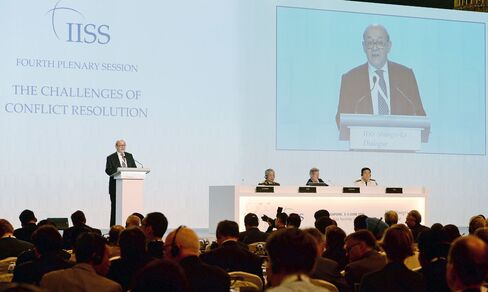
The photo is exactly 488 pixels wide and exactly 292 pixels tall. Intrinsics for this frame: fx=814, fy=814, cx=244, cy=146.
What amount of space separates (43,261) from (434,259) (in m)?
2.09

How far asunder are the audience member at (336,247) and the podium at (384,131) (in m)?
8.95

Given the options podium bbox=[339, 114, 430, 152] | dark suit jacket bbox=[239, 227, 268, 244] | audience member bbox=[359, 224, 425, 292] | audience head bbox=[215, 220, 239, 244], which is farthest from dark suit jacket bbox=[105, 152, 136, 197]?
audience member bbox=[359, 224, 425, 292]

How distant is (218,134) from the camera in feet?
44.7

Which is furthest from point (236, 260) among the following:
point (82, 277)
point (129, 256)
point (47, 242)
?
point (82, 277)

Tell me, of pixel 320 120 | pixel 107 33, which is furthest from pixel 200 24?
pixel 320 120

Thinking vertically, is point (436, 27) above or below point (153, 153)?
above

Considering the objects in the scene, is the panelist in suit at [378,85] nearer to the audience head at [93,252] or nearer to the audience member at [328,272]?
the audience member at [328,272]

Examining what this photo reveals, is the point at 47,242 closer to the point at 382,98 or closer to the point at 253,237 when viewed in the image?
the point at 253,237

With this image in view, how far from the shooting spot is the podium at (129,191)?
31.8ft

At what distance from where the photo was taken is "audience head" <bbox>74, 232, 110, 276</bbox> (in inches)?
148

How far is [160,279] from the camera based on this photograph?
2.16m

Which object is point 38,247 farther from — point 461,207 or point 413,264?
point 461,207

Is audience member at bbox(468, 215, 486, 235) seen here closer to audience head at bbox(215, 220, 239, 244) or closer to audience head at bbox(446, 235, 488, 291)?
audience head at bbox(215, 220, 239, 244)

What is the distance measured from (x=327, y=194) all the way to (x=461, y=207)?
5.06 m
